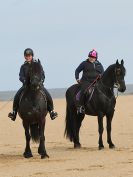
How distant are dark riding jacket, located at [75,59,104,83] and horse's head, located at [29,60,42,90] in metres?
2.69

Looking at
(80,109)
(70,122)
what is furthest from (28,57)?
(70,122)

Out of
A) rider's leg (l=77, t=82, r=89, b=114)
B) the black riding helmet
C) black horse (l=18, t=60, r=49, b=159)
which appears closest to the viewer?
black horse (l=18, t=60, r=49, b=159)

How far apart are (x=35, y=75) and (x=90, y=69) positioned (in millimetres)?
2932

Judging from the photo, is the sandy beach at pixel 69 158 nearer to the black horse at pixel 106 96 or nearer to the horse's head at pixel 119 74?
the black horse at pixel 106 96

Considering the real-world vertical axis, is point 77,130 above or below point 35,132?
below

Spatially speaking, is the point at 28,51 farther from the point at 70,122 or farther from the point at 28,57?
the point at 70,122

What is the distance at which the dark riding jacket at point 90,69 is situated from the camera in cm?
1434

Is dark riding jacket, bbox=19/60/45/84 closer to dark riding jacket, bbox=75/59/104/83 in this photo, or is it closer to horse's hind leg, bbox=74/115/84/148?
dark riding jacket, bbox=75/59/104/83

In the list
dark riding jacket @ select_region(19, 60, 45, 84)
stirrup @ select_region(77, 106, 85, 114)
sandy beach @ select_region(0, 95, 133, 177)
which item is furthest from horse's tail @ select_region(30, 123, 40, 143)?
stirrup @ select_region(77, 106, 85, 114)

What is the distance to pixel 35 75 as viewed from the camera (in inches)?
462

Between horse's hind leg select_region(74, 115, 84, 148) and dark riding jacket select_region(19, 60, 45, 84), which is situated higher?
dark riding jacket select_region(19, 60, 45, 84)

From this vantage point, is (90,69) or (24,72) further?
(90,69)

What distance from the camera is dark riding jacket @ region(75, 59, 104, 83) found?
14.3 meters

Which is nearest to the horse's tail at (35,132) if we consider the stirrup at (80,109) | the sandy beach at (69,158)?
the sandy beach at (69,158)
